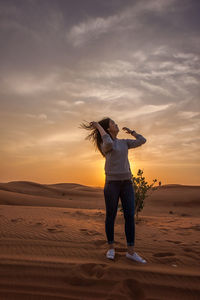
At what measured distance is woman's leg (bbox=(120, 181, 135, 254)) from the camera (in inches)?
145

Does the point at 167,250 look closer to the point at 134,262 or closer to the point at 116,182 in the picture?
the point at 134,262

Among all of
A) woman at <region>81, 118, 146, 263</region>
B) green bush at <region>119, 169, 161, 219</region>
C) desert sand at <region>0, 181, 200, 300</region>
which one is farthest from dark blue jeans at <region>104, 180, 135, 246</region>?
green bush at <region>119, 169, 161, 219</region>

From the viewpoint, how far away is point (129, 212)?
3703 millimetres

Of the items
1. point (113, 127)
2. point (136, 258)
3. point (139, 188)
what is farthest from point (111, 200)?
point (139, 188)

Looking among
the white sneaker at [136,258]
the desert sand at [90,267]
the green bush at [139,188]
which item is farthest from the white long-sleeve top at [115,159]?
the green bush at [139,188]

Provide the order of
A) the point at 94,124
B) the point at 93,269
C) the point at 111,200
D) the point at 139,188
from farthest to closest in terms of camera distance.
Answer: the point at 139,188 → the point at 94,124 → the point at 111,200 → the point at 93,269

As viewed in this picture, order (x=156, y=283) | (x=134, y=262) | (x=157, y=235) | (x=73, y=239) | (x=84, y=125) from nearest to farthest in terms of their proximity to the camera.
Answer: (x=156, y=283) < (x=134, y=262) < (x=84, y=125) < (x=73, y=239) < (x=157, y=235)

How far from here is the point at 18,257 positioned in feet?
12.1

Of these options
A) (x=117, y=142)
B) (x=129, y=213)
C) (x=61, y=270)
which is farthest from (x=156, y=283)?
(x=117, y=142)

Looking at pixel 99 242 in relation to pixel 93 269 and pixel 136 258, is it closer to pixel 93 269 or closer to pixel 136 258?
pixel 136 258

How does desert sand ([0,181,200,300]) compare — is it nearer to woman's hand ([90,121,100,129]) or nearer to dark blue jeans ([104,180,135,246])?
dark blue jeans ([104,180,135,246])

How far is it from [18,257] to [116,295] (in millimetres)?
1785

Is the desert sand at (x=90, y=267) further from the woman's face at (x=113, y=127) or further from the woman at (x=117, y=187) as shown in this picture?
the woman's face at (x=113, y=127)

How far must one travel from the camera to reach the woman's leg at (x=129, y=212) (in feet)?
12.1
